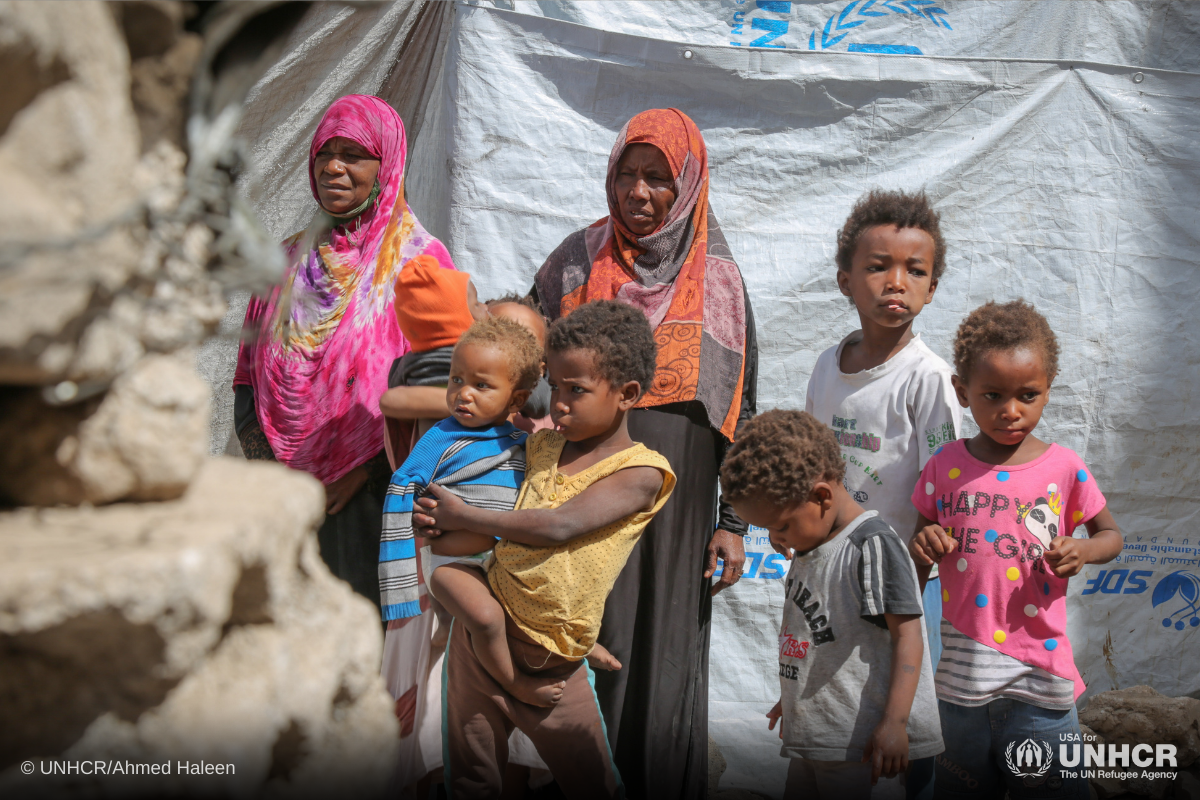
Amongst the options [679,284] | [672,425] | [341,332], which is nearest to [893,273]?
[679,284]

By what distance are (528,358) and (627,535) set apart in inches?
18.4

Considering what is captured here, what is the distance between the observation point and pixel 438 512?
1780 mm

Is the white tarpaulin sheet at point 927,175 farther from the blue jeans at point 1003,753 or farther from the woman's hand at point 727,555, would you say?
the blue jeans at point 1003,753

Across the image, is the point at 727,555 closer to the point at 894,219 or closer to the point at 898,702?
the point at 898,702

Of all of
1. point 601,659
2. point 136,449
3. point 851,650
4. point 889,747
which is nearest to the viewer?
point 136,449

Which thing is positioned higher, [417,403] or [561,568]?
[417,403]

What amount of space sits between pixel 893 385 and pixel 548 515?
40.7 inches

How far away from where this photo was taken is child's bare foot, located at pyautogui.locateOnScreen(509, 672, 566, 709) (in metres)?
1.79

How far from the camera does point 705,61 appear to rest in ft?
11.4

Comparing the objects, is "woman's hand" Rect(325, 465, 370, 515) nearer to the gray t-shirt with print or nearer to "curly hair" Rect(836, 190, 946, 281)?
the gray t-shirt with print

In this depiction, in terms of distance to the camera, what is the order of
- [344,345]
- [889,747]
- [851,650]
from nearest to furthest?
[889,747] < [851,650] < [344,345]

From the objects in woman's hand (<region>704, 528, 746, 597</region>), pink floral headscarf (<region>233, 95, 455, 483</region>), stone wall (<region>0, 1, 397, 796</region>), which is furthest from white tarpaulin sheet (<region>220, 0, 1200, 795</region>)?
stone wall (<region>0, 1, 397, 796</region>)

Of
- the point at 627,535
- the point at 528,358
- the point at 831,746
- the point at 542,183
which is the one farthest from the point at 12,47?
the point at 542,183

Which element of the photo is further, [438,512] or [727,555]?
[727,555]
